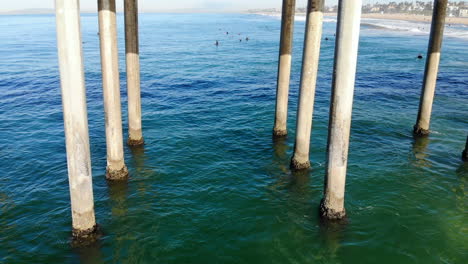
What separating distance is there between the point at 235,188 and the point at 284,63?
19.5ft

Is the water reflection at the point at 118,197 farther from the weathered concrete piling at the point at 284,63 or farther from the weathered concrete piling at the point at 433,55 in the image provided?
the weathered concrete piling at the point at 433,55

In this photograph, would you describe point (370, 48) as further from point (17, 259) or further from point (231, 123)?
point (17, 259)

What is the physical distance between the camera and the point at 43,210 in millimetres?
13133

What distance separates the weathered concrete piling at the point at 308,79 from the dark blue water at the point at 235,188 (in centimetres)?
99

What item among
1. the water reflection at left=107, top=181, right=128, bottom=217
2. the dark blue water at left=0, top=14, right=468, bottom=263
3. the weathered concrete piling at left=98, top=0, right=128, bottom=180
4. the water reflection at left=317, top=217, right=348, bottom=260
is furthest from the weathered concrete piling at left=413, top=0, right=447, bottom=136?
the water reflection at left=107, top=181, right=128, bottom=217

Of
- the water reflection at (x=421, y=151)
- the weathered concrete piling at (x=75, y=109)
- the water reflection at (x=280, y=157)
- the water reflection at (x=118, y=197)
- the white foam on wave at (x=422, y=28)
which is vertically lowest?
the water reflection at (x=118, y=197)

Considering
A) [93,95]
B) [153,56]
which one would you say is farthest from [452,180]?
[153,56]

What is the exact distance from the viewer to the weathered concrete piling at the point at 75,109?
8.30 metres

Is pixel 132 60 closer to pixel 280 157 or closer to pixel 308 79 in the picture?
pixel 308 79

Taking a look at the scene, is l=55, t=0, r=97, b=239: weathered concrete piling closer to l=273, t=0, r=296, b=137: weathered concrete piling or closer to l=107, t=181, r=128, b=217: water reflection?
l=107, t=181, r=128, b=217: water reflection

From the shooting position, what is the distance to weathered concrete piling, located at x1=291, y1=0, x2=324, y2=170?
12.2 meters

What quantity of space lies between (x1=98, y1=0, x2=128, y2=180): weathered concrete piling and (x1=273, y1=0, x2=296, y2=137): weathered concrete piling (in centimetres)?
680

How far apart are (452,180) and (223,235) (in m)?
9.68

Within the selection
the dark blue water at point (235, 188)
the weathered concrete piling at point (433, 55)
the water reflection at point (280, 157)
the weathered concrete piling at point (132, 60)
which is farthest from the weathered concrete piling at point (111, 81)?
the weathered concrete piling at point (433, 55)
